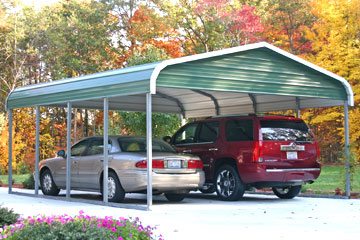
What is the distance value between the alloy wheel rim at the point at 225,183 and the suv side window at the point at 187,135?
1.41m

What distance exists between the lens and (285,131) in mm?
13648

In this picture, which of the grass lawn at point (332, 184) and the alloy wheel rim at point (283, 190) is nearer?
the alloy wheel rim at point (283, 190)

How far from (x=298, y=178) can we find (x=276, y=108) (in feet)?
14.4

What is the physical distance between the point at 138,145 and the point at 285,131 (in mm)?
3334

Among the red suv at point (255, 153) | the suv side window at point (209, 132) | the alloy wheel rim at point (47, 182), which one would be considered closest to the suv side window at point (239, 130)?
the red suv at point (255, 153)

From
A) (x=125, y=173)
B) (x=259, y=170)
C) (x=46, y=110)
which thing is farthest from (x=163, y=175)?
(x=46, y=110)

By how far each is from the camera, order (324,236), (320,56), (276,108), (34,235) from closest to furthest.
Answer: (34,235) < (324,236) < (276,108) < (320,56)

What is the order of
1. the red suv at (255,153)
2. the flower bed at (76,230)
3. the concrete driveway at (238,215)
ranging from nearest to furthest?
1. the flower bed at (76,230)
2. the concrete driveway at (238,215)
3. the red suv at (255,153)

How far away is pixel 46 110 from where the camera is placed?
43.6m

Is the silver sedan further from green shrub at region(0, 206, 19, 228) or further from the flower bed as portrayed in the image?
the flower bed

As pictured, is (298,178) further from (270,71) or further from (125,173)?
(125,173)

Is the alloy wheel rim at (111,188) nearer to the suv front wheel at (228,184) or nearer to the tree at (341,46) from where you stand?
the suv front wheel at (228,184)

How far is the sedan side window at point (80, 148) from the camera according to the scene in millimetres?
14852

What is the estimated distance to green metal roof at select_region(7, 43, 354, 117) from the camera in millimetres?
12547
